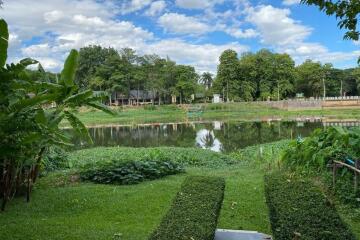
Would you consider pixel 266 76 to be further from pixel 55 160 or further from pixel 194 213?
pixel 194 213

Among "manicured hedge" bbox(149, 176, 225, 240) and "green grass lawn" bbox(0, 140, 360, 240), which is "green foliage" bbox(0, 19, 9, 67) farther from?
"manicured hedge" bbox(149, 176, 225, 240)

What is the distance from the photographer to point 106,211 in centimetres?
621

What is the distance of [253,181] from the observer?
8828mm

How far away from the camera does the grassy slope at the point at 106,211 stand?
16.9 feet

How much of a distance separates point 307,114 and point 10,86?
49.8 metres

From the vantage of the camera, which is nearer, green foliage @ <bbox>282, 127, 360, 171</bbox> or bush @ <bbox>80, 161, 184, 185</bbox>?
green foliage @ <bbox>282, 127, 360, 171</bbox>

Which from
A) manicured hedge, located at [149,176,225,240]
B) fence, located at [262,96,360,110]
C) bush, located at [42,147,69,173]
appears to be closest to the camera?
manicured hedge, located at [149,176,225,240]

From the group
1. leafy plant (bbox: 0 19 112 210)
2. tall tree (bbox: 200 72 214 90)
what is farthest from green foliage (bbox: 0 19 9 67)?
tall tree (bbox: 200 72 214 90)

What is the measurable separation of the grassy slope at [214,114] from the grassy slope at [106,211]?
39.3 meters

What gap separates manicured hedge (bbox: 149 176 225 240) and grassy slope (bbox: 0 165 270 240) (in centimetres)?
70

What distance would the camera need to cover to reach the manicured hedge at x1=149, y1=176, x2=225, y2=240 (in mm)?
3689

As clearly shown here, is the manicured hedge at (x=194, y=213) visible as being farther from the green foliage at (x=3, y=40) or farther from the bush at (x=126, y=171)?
the bush at (x=126, y=171)

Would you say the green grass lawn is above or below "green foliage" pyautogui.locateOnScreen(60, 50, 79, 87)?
below

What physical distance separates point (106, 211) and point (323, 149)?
15.1 ft
